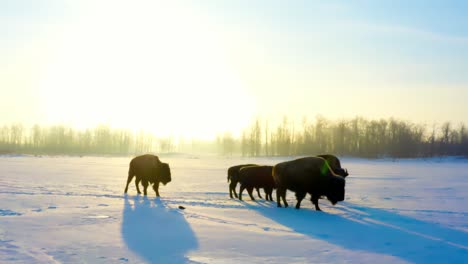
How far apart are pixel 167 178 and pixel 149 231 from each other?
357 inches

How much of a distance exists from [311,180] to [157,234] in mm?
7046

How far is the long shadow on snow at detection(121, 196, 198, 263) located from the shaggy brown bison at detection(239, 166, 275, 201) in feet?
15.3

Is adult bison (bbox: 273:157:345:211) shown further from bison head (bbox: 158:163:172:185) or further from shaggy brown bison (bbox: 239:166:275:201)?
bison head (bbox: 158:163:172:185)

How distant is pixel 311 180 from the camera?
14500 mm

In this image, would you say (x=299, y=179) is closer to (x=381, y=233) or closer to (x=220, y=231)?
(x=381, y=233)

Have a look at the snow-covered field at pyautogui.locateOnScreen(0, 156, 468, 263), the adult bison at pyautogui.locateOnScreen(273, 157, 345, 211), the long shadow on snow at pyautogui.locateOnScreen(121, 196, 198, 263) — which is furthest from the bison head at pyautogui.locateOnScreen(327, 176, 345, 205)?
the long shadow on snow at pyautogui.locateOnScreen(121, 196, 198, 263)

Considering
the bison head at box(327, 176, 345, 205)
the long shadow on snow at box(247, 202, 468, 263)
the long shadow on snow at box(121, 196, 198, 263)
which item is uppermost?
the bison head at box(327, 176, 345, 205)

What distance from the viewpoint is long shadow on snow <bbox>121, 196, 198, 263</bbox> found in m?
7.26

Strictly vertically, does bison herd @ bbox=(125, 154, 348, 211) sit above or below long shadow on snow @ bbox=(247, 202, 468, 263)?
above

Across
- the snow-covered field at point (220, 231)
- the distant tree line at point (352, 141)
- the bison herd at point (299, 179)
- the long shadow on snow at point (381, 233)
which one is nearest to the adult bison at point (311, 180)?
the bison herd at point (299, 179)

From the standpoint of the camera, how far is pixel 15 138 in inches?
6786

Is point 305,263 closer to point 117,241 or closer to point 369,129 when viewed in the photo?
point 117,241

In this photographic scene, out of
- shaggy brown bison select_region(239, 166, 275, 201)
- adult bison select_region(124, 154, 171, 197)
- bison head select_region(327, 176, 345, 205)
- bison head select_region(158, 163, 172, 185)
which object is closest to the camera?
bison head select_region(327, 176, 345, 205)

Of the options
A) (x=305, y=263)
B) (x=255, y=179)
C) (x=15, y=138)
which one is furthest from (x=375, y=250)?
(x=15, y=138)
